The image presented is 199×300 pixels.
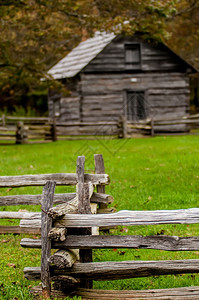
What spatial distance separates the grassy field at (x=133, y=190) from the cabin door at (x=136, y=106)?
7.74m

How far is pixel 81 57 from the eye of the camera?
84.1ft

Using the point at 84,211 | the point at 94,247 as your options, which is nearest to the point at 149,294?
the point at 94,247

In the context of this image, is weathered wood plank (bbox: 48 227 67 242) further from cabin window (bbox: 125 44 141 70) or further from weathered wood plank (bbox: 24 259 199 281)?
cabin window (bbox: 125 44 141 70)

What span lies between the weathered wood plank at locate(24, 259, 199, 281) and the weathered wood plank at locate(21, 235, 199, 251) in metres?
0.23

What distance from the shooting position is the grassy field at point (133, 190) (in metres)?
4.74

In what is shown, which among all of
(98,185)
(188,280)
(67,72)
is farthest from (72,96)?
(188,280)

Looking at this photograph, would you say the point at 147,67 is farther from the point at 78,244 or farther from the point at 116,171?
the point at 78,244

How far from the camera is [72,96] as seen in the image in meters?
24.5

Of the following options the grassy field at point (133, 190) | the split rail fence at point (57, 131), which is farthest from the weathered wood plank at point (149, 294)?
the split rail fence at point (57, 131)

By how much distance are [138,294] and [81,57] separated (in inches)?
902

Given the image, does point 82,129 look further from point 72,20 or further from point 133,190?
point 133,190

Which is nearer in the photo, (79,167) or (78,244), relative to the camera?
(78,244)

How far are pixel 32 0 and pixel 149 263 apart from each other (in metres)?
13.8

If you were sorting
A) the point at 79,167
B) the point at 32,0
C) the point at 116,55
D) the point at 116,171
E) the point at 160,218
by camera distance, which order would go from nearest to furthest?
1. the point at 160,218
2. the point at 79,167
3. the point at 116,171
4. the point at 32,0
5. the point at 116,55
